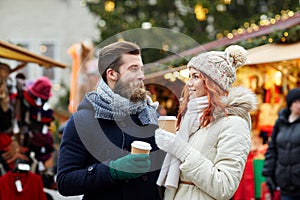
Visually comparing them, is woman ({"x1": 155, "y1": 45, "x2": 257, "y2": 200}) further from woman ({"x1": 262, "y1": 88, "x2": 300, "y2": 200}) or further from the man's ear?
woman ({"x1": 262, "y1": 88, "x2": 300, "y2": 200})

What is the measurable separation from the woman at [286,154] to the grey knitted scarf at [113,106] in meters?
4.36

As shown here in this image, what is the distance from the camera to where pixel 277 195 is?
9789 mm

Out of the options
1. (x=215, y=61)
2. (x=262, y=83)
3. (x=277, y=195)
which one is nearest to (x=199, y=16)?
(x=262, y=83)

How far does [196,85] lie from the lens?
446 cm

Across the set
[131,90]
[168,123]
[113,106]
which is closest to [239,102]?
[168,123]

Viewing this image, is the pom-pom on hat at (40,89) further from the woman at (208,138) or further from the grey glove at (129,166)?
the grey glove at (129,166)

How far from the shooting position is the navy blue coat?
4.41 metres

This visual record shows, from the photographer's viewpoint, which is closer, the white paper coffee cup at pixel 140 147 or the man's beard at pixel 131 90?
the white paper coffee cup at pixel 140 147

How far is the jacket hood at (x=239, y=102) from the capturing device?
4.52 metres

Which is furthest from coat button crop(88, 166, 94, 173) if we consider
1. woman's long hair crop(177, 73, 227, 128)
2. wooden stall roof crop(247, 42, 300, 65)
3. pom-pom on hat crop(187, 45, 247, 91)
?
wooden stall roof crop(247, 42, 300, 65)

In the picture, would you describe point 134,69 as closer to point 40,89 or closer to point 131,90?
point 131,90

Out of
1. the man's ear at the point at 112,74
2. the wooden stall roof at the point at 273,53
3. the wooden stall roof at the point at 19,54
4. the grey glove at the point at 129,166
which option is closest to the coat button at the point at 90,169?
the grey glove at the point at 129,166

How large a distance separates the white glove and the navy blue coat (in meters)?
0.22

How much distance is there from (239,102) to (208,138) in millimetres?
327
